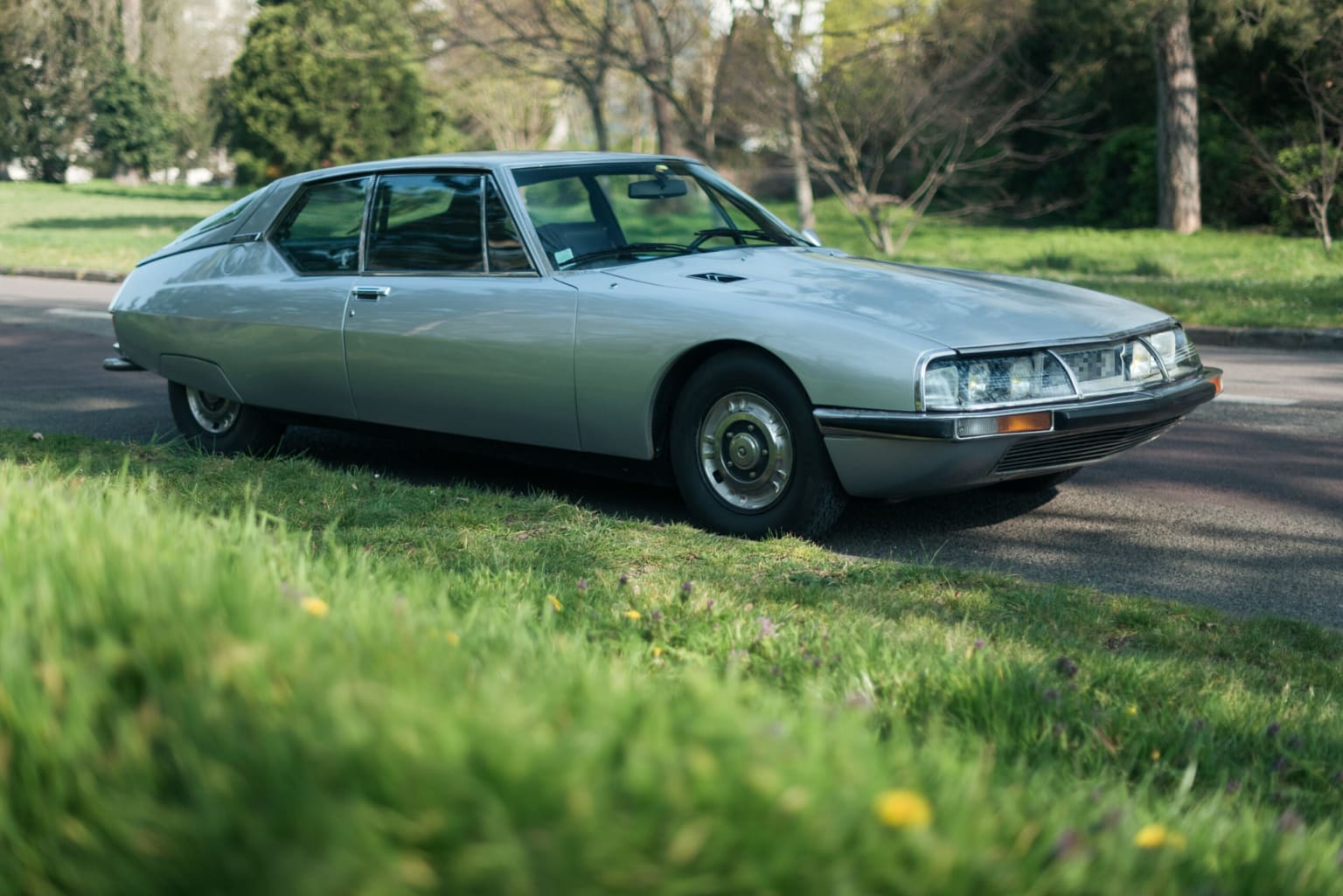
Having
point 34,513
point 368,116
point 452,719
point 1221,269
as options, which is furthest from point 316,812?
point 368,116

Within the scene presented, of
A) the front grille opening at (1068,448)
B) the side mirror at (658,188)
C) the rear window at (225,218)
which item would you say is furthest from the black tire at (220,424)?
the front grille opening at (1068,448)

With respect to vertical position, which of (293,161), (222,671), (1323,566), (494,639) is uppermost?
(293,161)

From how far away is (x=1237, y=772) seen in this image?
308cm

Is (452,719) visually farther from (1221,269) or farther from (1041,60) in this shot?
(1041,60)

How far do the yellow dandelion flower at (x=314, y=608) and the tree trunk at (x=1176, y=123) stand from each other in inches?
909

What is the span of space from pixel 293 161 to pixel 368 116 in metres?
2.50

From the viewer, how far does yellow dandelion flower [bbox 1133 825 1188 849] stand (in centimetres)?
193

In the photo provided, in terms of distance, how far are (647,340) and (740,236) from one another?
1277 mm

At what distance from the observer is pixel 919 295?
548 centimetres

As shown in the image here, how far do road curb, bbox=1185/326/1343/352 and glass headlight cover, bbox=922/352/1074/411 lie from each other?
27.0 feet

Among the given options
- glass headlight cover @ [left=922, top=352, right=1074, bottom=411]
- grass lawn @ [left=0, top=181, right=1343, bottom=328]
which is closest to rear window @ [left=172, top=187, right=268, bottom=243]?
glass headlight cover @ [left=922, top=352, right=1074, bottom=411]

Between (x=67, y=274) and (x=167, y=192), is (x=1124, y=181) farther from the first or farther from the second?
(x=167, y=192)

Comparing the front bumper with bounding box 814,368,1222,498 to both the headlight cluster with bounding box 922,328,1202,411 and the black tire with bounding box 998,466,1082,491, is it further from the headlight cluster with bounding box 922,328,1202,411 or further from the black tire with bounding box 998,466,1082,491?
the black tire with bounding box 998,466,1082,491

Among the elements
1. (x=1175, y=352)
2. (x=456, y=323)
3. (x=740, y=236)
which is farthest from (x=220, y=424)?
(x=1175, y=352)
